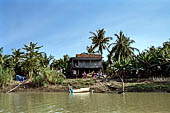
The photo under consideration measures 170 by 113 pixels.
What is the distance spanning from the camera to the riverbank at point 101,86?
982 inches

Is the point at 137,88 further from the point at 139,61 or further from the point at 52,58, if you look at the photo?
the point at 52,58

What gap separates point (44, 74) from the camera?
29750mm

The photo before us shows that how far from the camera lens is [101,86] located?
1084 inches

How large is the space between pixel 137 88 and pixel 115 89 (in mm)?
3119

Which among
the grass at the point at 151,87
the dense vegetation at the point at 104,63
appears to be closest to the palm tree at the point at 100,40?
the dense vegetation at the point at 104,63

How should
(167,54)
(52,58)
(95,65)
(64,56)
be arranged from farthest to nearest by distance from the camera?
(64,56) < (52,58) < (95,65) < (167,54)

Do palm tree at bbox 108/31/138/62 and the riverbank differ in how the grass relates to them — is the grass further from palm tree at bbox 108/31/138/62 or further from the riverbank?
palm tree at bbox 108/31/138/62

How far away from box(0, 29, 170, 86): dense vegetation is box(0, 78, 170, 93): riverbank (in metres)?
0.99

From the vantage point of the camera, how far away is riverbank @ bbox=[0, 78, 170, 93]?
24.9m

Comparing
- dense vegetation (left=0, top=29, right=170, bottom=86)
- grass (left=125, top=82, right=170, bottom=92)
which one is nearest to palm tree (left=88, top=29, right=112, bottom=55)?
dense vegetation (left=0, top=29, right=170, bottom=86)

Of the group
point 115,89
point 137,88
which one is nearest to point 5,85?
point 115,89

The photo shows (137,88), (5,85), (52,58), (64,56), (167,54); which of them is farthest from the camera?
(64,56)

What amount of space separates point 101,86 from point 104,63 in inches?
884

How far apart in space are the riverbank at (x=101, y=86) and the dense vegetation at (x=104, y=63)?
0.99m
